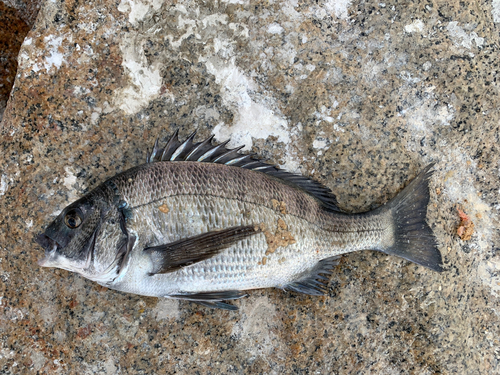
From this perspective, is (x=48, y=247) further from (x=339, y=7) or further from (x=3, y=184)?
(x=339, y=7)

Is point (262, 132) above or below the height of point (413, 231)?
above

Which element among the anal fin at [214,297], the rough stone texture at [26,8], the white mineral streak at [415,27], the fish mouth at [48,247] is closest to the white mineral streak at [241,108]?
the anal fin at [214,297]

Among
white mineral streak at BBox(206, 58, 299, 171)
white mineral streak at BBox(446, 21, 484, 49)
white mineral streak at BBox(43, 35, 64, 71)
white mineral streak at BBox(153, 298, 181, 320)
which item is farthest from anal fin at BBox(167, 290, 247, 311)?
white mineral streak at BBox(446, 21, 484, 49)

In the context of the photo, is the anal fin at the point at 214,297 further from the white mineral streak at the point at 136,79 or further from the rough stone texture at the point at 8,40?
the rough stone texture at the point at 8,40

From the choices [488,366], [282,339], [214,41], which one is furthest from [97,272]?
[488,366]

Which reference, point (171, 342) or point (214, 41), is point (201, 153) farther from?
point (171, 342)

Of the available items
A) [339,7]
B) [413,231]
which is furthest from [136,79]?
[413,231]

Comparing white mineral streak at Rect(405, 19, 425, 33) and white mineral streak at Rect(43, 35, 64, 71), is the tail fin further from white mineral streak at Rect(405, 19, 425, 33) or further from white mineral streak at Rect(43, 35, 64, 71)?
white mineral streak at Rect(43, 35, 64, 71)
